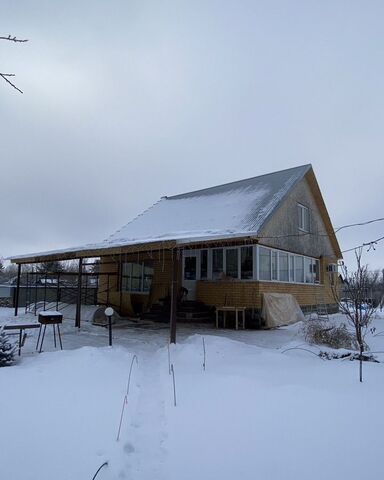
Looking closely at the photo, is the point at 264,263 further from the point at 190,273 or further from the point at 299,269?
the point at 299,269

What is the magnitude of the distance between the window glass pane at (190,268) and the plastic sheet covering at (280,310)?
3.15 metres

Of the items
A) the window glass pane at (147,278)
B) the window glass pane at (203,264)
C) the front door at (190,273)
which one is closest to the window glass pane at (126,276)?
the window glass pane at (147,278)

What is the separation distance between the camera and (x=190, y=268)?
48.8ft

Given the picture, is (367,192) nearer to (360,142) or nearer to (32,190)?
(360,142)

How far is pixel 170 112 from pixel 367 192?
9.38 m

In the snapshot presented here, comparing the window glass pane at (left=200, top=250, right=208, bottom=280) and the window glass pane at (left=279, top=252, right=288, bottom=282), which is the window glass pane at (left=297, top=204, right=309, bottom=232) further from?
the window glass pane at (left=200, top=250, right=208, bottom=280)

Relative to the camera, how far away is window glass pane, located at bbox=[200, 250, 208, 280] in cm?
1445

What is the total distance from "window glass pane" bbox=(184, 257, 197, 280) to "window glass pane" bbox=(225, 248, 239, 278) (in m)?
1.52

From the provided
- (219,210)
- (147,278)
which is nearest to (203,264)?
(219,210)

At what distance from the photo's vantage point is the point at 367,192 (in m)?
15.5

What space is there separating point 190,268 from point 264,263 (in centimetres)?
297

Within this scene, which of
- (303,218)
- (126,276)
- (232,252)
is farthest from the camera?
(126,276)

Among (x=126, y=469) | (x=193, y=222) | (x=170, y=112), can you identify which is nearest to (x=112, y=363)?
(x=126, y=469)

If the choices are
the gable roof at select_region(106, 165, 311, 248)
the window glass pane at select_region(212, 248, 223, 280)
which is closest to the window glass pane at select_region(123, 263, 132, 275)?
the gable roof at select_region(106, 165, 311, 248)
